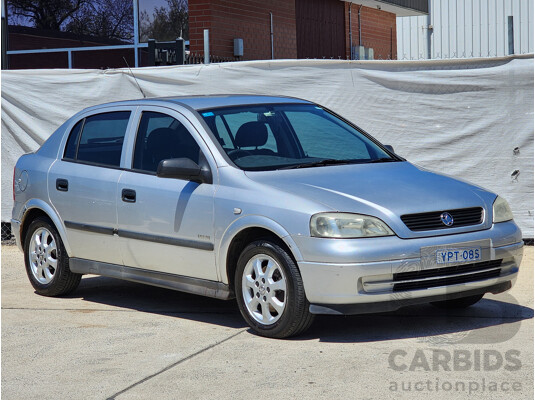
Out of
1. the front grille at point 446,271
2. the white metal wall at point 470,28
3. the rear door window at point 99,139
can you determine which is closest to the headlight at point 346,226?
the front grille at point 446,271

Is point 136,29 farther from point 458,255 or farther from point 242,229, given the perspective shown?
point 458,255

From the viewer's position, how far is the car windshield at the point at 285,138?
22.4 feet

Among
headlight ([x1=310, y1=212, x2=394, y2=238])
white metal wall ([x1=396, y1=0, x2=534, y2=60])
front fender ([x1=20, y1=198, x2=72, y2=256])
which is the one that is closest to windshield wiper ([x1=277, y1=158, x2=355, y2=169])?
headlight ([x1=310, y1=212, x2=394, y2=238])

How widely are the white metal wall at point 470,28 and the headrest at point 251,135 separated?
21351 mm

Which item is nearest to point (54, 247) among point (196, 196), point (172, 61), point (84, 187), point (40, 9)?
point (84, 187)

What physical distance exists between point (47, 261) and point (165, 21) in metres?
9.31

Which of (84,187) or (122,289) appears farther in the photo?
(122,289)

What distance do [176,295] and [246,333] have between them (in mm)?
1730

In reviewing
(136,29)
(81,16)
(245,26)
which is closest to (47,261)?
(136,29)

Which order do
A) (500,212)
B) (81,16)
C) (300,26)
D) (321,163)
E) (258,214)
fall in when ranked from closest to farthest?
1. (258,214)
2. (500,212)
3. (321,163)
4. (81,16)
5. (300,26)

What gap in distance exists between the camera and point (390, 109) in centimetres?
1000

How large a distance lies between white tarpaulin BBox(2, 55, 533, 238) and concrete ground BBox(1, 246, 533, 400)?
226 centimetres

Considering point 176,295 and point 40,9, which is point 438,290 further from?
point 40,9

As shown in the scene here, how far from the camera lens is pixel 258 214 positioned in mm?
6238
